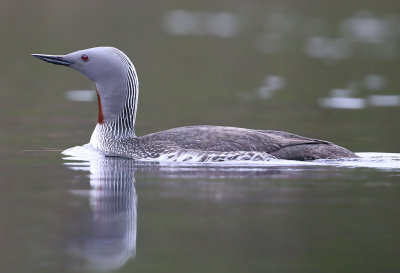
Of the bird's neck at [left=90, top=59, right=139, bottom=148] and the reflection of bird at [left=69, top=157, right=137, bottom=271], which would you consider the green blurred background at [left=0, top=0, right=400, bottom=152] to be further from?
the reflection of bird at [left=69, top=157, right=137, bottom=271]

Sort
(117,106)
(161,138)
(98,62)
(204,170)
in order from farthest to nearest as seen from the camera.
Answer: (117,106) → (98,62) → (161,138) → (204,170)

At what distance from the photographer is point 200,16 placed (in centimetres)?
3300

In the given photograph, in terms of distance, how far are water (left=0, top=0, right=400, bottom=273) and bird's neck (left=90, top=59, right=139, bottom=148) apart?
1.35ft

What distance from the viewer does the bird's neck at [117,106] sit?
32.5 ft

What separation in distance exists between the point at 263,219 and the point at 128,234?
99cm

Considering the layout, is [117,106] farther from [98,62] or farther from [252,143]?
[252,143]

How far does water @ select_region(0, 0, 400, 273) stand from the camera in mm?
6168

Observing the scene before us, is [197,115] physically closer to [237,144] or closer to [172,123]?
[172,123]

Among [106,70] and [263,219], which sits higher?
[106,70]

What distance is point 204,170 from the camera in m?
8.88

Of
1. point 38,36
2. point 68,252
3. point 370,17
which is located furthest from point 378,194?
point 370,17

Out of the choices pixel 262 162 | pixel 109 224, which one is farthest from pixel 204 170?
pixel 109 224

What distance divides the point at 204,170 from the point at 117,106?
1500 millimetres

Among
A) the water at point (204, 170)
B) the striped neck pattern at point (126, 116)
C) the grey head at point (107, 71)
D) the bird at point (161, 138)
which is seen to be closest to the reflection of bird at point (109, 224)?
the water at point (204, 170)
